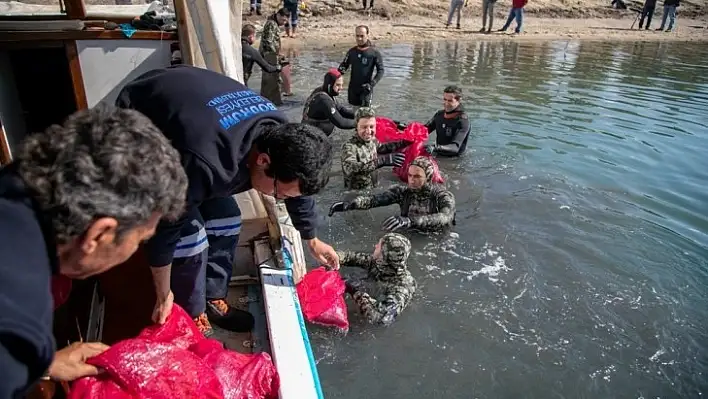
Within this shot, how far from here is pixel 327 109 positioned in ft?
22.4

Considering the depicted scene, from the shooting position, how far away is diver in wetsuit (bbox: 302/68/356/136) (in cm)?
684

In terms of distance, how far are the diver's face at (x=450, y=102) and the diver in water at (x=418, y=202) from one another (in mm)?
1926

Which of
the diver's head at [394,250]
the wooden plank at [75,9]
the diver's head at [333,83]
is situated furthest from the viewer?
the diver's head at [333,83]

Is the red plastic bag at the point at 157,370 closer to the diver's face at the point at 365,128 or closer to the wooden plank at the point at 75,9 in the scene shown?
the wooden plank at the point at 75,9

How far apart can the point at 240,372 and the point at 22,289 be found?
1.45m

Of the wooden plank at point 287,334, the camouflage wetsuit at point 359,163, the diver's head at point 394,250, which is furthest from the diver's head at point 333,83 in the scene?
the wooden plank at point 287,334

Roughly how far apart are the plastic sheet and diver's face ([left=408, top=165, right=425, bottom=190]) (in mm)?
2993

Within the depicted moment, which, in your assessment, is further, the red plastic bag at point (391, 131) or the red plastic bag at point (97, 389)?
the red plastic bag at point (391, 131)

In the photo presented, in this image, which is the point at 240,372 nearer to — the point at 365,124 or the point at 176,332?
the point at 176,332

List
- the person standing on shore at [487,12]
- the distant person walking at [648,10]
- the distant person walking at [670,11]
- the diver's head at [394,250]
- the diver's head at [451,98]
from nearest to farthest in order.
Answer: the diver's head at [394,250]
the diver's head at [451,98]
the person standing on shore at [487,12]
the distant person walking at [670,11]
the distant person walking at [648,10]

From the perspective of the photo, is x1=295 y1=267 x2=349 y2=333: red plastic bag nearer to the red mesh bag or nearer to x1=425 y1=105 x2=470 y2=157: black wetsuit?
the red mesh bag

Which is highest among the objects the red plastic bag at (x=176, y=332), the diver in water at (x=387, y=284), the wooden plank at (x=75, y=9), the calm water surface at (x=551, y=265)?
the wooden plank at (x=75, y=9)

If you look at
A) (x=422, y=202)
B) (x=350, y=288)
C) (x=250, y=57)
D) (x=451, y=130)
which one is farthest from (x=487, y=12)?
(x=350, y=288)

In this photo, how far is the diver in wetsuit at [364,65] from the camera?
8.65 meters
